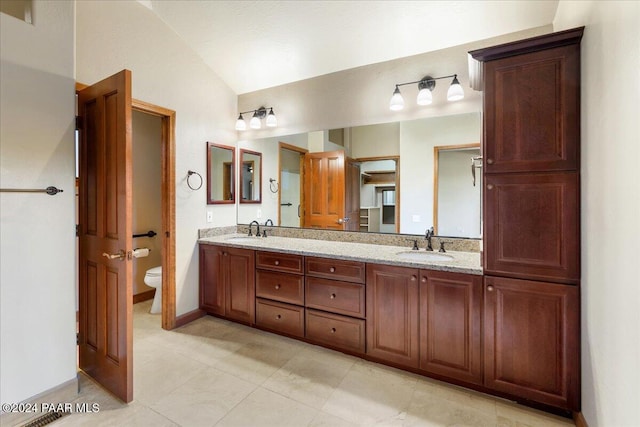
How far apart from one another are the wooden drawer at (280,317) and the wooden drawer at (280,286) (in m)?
0.06

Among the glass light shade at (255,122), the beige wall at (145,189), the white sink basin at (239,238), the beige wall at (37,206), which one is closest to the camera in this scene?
the beige wall at (37,206)

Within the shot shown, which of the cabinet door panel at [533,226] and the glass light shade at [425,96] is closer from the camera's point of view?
the cabinet door panel at [533,226]

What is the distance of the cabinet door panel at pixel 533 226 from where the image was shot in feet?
5.46

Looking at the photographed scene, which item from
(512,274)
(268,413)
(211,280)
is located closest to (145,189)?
(211,280)

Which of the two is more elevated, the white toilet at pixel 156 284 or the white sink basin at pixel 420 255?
the white sink basin at pixel 420 255

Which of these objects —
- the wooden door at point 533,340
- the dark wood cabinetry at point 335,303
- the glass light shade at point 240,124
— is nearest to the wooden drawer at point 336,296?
the dark wood cabinetry at point 335,303

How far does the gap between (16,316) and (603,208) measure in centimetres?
304

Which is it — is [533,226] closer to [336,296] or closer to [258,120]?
[336,296]

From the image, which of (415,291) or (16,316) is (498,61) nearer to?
(415,291)

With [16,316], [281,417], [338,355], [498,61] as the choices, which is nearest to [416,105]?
[498,61]

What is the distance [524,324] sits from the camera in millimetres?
1759

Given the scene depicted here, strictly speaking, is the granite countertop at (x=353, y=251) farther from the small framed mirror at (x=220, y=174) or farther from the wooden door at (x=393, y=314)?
Answer: the small framed mirror at (x=220, y=174)

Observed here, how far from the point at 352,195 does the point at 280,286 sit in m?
1.11

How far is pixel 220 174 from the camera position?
3.36 metres
